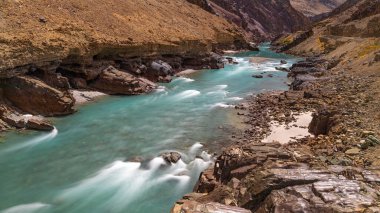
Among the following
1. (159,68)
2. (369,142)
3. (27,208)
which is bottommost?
(27,208)

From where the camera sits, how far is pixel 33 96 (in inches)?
1187

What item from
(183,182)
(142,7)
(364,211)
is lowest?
(183,182)

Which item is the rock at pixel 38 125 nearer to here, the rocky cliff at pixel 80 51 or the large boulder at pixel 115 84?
the rocky cliff at pixel 80 51

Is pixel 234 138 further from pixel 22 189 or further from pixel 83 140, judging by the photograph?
pixel 22 189

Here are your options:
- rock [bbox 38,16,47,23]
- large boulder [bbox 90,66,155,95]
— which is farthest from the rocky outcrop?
rock [bbox 38,16,47,23]

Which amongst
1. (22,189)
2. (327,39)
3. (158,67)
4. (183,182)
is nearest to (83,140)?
(22,189)

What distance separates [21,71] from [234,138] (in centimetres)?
1981

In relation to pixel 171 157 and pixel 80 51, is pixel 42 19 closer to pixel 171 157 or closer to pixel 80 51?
pixel 80 51

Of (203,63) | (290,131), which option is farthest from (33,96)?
(203,63)

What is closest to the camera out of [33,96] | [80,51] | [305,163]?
Result: [305,163]

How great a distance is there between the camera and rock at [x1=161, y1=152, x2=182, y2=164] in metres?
21.9

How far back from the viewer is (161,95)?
4059 cm

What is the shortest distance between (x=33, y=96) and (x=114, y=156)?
11995 mm

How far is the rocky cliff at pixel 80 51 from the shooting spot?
30141 mm
